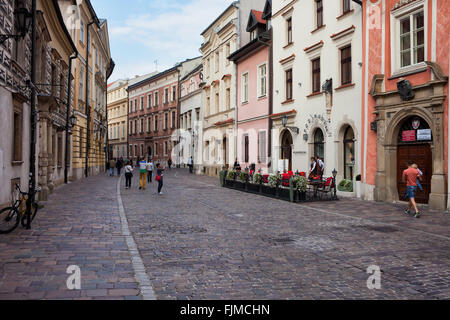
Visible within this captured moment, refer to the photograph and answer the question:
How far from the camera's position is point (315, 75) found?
2084cm

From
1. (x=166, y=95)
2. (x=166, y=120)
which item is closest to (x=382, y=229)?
(x=166, y=120)

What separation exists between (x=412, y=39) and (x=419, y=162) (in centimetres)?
442

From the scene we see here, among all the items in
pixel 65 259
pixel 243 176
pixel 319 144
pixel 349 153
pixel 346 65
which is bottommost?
pixel 65 259

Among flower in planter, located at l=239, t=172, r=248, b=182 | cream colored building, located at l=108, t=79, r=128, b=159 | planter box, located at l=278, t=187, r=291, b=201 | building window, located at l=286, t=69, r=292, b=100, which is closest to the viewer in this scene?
planter box, located at l=278, t=187, r=291, b=201

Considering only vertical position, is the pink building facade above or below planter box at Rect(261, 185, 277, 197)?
above

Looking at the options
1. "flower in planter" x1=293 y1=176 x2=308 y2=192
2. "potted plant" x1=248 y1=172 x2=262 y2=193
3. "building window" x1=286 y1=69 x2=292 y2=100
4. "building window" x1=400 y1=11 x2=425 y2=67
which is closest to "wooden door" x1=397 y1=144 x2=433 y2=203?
"building window" x1=400 y1=11 x2=425 y2=67

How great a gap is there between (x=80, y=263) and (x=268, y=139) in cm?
2023

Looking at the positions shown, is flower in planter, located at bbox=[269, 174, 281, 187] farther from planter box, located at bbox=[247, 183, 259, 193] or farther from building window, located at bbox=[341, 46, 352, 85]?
building window, located at bbox=[341, 46, 352, 85]

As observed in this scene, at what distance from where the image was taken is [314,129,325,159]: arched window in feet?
66.8

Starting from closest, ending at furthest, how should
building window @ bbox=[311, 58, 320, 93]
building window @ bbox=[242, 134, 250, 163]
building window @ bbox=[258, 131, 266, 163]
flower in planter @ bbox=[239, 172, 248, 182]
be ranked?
1. building window @ bbox=[311, 58, 320, 93]
2. flower in planter @ bbox=[239, 172, 248, 182]
3. building window @ bbox=[258, 131, 266, 163]
4. building window @ bbox=[242, 134, 250, 163]

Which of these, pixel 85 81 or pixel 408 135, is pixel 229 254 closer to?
pixel 408 135

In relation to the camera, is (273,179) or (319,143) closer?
(273,179)

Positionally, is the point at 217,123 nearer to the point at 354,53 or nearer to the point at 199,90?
the point at 199,90

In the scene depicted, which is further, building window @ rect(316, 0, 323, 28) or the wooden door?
building window @ rect(316, 0, 323, 28)
